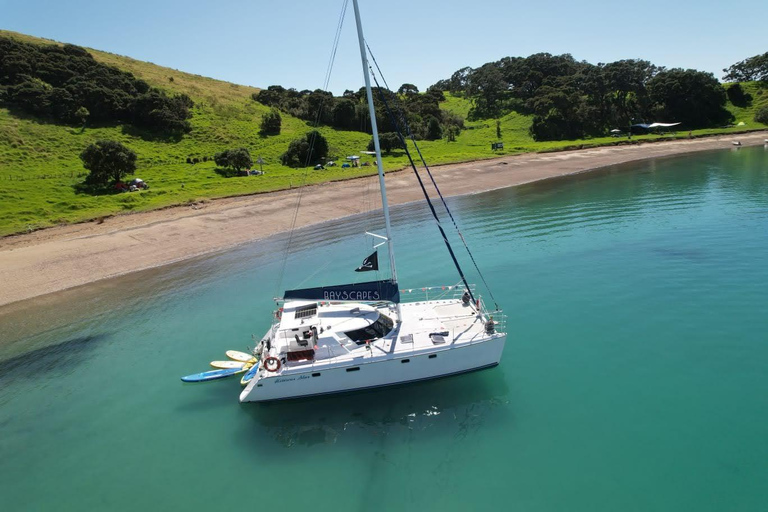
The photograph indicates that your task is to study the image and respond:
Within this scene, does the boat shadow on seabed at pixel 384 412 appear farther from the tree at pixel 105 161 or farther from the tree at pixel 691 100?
the tree at pixel 691 100

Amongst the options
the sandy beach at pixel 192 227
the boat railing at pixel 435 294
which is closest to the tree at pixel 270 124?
the sandy beach at pixel 192 227

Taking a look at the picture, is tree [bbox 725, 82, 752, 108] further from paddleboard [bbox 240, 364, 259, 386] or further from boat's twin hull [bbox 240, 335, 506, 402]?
paddleboard [bbox 240, 364, 259, 386]

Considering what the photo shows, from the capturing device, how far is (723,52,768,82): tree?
327 feet

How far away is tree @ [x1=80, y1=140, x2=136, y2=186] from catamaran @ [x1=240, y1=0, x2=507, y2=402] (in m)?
43.8

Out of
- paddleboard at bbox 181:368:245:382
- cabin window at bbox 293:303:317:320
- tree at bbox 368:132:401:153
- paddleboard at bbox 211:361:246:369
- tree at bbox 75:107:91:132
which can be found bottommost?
paddleboard at bbox 181:368:245:382

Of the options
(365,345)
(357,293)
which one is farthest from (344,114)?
(365,345)

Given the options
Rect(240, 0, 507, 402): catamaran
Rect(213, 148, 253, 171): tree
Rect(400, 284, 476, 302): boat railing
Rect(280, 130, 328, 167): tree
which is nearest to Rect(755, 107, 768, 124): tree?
Rect(280, 130, 328, 167): tree

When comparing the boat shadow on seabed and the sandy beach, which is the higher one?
the sandy beach

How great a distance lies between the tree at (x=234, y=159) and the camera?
6028 cm

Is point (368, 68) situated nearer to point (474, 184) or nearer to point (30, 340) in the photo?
point (30, 340)

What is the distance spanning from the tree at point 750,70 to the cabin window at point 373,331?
127075mm

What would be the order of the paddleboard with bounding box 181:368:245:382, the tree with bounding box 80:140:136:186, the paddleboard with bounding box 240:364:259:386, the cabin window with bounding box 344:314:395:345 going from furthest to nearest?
the tree with bounding box 80:140:136:186 < the paddleboard with bounding box 181:368:245:382 < the paddleboard with bounding box 240:364:259:386 < the cabin window with bounding box 344:314:395:345

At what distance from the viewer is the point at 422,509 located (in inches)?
476

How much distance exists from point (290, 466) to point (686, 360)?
50.9 ft
